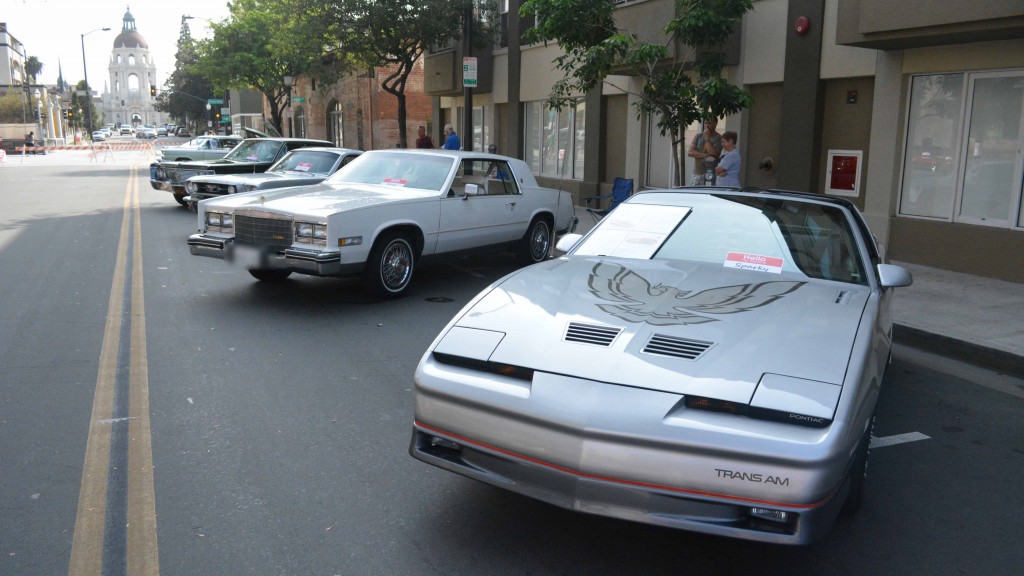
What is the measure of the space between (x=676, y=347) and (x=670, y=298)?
0.67 meters

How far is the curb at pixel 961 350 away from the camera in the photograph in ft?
22.0

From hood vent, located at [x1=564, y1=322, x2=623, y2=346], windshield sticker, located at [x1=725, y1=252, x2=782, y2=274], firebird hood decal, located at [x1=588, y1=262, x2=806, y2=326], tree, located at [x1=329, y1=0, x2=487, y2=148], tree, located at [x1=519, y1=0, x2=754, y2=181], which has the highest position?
tree, located at [x1=329, y1=0, x2=487, y2=148]

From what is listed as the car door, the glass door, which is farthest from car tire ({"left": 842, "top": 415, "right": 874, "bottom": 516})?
the glass door

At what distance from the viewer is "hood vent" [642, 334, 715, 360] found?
3.32m

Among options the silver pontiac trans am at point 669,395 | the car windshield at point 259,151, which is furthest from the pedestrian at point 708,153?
the car windshield at point 259,151

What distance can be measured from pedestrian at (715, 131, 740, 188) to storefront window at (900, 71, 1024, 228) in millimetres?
2346

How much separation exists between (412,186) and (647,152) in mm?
8682

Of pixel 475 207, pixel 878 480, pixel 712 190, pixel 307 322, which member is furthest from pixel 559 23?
pixel 878 480

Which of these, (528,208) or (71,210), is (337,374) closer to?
(528,208)

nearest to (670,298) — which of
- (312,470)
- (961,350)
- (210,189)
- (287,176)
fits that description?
(312,470)

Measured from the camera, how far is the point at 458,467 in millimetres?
3420

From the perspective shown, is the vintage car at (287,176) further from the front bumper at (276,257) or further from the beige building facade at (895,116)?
the beige building facade at (895,116)

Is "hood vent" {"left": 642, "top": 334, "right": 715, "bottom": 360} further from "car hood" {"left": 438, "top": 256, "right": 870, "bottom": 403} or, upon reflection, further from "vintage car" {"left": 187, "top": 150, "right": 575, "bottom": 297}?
"vintage car" {"left": 187, "top": 150, "right": 575, "bottom": 297}

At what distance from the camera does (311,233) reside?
7.97m
